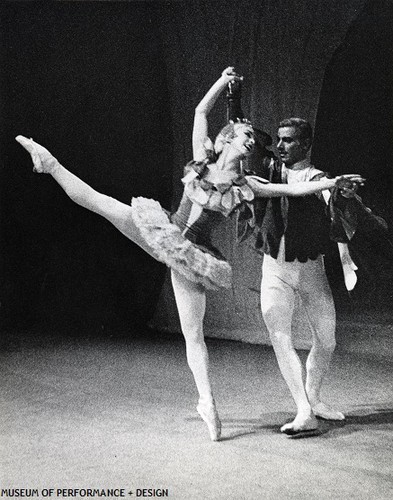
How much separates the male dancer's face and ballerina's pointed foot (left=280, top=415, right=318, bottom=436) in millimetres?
1055

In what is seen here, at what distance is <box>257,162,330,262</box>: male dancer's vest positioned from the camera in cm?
315

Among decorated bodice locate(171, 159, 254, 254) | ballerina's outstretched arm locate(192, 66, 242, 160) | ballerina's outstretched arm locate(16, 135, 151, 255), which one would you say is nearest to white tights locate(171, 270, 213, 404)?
decorated bodice locate(171, 159, 254, 254)

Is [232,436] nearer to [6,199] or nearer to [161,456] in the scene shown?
[161,456]

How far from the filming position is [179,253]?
2.94 meters

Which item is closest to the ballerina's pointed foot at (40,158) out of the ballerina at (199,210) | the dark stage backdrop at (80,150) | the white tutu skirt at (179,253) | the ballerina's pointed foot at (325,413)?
the ballerina at (199,210)

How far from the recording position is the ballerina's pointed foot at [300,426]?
302 centimetres

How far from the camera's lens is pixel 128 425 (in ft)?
10.3

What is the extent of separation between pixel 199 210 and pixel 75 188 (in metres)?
0.50

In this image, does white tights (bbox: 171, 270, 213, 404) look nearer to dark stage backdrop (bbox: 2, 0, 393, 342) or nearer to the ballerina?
the ballerina

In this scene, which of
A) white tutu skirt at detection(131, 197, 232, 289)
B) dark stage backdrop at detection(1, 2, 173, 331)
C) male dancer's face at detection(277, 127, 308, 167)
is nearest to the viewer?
white tutu skirt at detection(131, 197, 232, 289)

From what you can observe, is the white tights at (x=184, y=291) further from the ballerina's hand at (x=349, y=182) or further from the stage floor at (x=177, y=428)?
the ballerina's hand at (x=349, y=182)

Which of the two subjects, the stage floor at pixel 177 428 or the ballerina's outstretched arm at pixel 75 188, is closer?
the stage floor at pixel 177 428

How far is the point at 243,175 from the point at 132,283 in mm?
2491

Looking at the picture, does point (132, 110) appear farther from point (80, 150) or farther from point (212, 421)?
point (212, 421)
